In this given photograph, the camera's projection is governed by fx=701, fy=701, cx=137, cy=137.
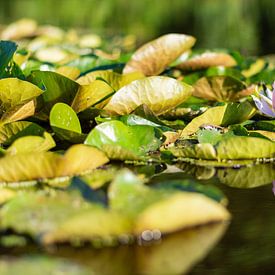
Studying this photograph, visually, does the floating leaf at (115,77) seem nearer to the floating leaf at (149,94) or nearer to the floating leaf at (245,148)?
the floating leaf at (149,94)

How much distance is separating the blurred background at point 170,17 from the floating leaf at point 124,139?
4768 mm

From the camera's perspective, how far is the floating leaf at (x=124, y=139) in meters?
1.20

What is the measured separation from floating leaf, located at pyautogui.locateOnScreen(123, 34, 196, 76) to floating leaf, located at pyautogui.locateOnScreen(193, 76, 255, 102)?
0.31 ft

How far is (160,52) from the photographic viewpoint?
1697mm

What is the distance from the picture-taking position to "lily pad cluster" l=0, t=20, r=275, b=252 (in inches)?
32.7

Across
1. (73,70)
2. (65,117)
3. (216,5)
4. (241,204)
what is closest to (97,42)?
(73,70)

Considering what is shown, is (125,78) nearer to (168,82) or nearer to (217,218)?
(168,82)

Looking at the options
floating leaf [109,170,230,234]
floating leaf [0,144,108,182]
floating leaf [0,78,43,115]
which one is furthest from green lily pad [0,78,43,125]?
floating leaf [109,170,230,234]

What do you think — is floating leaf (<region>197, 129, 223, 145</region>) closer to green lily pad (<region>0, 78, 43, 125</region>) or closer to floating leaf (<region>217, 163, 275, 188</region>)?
floating leaf (<region>217, 163, 275, 188</region>)

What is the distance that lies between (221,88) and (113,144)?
0.53m

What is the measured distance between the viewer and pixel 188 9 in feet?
21.7

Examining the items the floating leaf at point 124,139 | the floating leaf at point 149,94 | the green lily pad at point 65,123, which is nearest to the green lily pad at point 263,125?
the floating leaf at point 149,94

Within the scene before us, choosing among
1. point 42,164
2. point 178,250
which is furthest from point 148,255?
point 42,164

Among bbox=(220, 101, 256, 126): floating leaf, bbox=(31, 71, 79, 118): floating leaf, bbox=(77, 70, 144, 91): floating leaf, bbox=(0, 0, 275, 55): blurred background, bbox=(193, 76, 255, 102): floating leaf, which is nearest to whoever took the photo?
bbox=(31, 71, 79, 118): floating leaf
